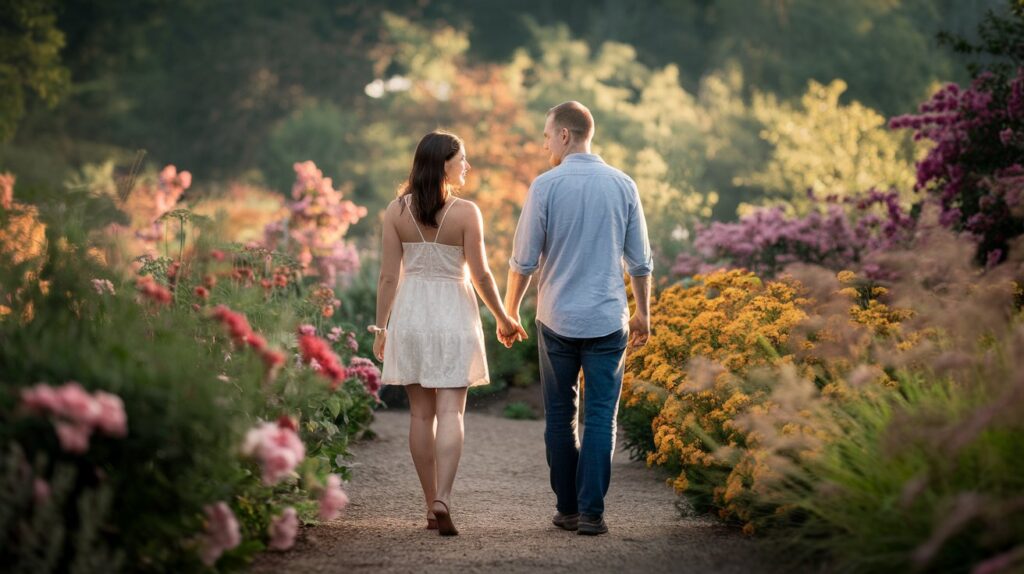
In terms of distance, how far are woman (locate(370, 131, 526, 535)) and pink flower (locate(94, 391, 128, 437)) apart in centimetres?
211

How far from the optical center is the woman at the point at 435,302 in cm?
557

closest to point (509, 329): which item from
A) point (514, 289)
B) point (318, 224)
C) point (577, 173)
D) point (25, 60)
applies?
point (514, 289)

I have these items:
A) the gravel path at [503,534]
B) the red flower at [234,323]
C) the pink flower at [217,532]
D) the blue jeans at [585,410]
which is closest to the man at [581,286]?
the blue jeans at [585,410]

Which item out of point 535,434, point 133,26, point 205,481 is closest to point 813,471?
point 205,481

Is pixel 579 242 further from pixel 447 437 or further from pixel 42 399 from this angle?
pixel 42 399

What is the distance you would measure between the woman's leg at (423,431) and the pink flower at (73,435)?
2288 millimetres

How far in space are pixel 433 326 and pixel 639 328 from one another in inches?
38.7

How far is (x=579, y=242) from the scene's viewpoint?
554cm

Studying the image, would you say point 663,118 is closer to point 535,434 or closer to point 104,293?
point 535,434

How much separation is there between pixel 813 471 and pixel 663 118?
31.4 meters

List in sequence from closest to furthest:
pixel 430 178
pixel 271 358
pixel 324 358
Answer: pixel 271 358, pixel 324 358, pixel 430 178

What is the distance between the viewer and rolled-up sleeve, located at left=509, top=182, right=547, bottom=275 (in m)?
5.56

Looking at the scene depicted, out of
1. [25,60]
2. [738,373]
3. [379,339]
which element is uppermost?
[25,60]

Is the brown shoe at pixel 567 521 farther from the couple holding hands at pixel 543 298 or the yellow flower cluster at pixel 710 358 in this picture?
the yellow flower cluster at pixel 710 358
